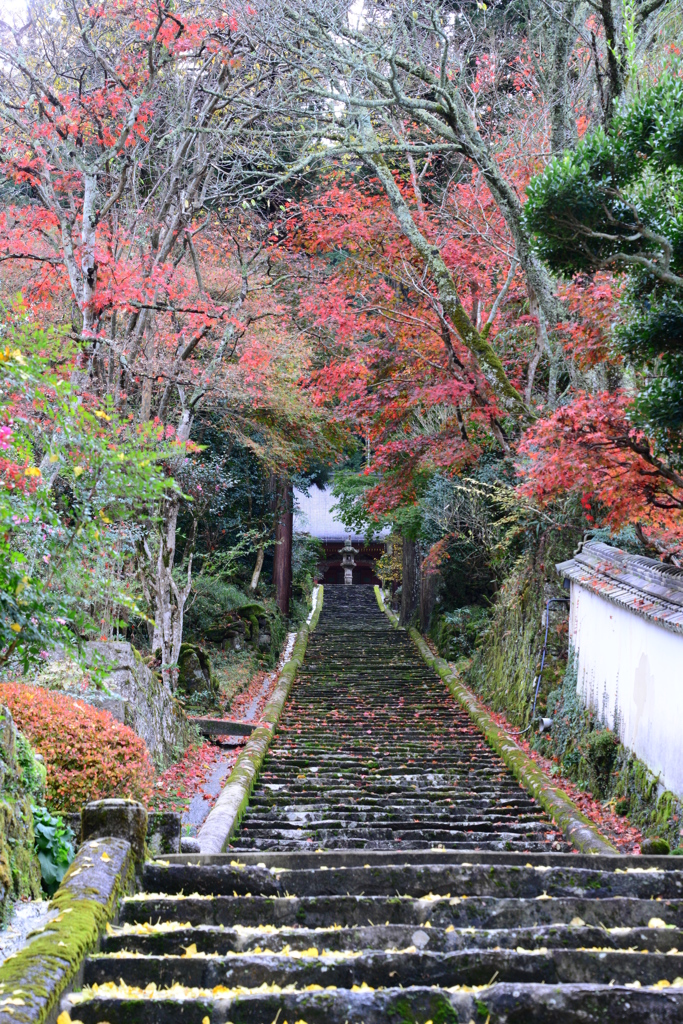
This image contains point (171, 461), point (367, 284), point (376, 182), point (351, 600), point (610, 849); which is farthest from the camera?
point (351, 600)

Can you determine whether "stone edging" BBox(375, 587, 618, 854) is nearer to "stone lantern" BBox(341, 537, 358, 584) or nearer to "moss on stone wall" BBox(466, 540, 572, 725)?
"moss on stone wall" BBox(466, 540, 572, 725)

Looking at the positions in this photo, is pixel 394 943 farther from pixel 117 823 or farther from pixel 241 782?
pixel 241 782

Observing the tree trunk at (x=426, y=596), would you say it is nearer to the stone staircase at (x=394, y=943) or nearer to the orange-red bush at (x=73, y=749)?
the orange-red bush at (x=73, y=749)

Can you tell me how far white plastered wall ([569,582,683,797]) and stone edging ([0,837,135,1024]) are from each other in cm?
489

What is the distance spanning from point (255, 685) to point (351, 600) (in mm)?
13357

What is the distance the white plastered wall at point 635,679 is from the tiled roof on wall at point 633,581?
0.58ft

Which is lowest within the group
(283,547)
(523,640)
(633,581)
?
(523,640)

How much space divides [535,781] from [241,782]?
326 centimetres

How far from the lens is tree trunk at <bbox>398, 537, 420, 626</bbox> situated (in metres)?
23.8

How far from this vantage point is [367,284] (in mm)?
17984

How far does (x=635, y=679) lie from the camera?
8336 mm

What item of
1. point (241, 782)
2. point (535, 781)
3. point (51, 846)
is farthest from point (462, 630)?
point (51, 846)

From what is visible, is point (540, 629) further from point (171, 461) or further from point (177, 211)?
point (177, 211)

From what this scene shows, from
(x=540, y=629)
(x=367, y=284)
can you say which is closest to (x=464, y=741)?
(x=540, y=629)
